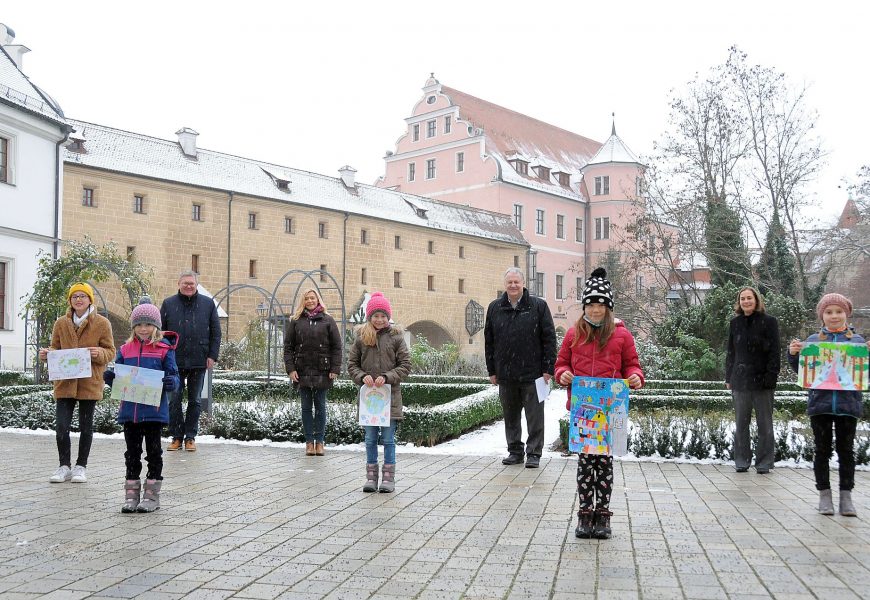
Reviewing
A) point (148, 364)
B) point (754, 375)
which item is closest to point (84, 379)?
point (148, 364)

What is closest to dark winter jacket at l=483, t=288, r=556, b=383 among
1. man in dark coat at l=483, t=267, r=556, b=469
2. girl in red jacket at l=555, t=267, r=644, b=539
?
man in dark coat at l=483, t=267, r=556, b=469

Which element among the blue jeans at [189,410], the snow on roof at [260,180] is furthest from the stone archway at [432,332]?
the blue jeans at [189,410]

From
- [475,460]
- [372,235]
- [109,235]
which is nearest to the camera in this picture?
[475,460]

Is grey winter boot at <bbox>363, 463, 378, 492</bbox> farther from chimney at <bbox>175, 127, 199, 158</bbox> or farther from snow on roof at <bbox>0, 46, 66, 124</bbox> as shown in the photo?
chimney at <bbox>175, 127, 199, 158</bbox>

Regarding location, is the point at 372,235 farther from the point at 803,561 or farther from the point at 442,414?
the point at 803,561

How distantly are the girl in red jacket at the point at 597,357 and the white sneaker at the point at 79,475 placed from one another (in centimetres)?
422

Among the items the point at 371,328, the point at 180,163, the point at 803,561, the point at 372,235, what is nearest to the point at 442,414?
the point at 371,328

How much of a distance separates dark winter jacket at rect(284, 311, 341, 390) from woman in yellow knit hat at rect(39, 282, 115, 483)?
6.93 ft

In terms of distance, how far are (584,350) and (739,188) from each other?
2184cm

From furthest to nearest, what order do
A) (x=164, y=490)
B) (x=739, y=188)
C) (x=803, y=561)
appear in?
(x=739, y=188), (x=164, y=490), (x=803, y=561)

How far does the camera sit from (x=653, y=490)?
689 cm

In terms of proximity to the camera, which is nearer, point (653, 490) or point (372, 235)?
point (653, 490)

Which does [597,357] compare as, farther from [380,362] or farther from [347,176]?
[347,176]

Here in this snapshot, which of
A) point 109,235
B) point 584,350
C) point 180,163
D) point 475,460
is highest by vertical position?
point 180,163
